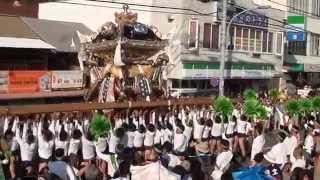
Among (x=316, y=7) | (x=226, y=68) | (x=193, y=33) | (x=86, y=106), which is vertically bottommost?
(x=86, y=106)

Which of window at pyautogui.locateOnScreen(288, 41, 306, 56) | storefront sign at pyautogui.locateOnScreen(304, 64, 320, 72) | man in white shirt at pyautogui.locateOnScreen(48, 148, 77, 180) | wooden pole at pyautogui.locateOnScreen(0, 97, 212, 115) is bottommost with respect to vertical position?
man in white shirt at pyautogui.locateOnScreen(48, 148, 77, 180)

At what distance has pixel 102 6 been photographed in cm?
3375

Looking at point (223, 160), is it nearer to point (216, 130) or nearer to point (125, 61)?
point (216, 130)

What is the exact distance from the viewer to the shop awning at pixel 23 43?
2494 cm

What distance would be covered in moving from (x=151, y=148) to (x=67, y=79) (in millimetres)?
14393

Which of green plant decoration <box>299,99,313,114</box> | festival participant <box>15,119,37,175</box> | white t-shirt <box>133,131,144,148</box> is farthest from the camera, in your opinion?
green plant decoration <box>299,99,313,114</box>

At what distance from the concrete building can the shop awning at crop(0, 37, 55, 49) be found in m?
5.93

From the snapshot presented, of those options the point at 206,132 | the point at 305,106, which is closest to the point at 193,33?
the point at 305,106

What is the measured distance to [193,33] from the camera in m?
34.0

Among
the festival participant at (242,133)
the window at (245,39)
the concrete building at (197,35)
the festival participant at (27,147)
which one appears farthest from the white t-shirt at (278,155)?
the window at (245,39)

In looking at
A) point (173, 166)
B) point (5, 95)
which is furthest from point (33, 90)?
point (173, 166)

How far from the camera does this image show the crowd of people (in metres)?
10.9

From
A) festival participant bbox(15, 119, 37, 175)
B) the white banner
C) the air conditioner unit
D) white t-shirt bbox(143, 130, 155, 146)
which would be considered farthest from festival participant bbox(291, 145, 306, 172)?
the air conditioner unit

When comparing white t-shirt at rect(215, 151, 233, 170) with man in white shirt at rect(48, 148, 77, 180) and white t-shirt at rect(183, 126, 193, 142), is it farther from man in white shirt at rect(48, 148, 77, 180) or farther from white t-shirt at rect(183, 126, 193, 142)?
white t-shirt at rect(183, 126, 193, 142)
